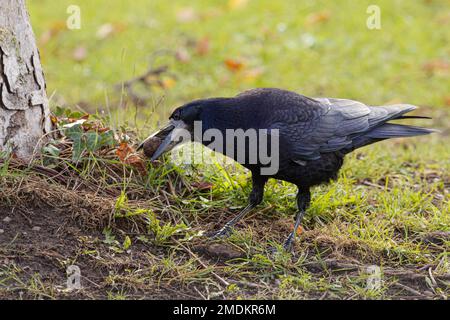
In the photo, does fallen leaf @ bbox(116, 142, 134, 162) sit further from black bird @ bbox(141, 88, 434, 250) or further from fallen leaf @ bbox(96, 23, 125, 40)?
fallen leaf @ bbox(96, 23, 125, 40)

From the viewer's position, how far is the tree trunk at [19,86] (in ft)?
13.6

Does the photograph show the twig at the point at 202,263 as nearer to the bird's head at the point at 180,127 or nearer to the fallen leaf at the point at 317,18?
the bird's head at the point at 180,127

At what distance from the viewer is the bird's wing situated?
435cm

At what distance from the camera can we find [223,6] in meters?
9.34

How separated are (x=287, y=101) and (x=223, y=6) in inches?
203

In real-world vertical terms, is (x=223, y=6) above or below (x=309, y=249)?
above

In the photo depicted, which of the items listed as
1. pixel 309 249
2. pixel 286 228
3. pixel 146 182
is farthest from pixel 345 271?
pixel 146 182

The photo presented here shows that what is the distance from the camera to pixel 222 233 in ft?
13.9

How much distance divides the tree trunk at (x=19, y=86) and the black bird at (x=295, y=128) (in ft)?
2.48

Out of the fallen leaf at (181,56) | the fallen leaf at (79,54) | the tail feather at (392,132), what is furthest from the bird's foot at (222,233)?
the fallen leaf at (79,54)

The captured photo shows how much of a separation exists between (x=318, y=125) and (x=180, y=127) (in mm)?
876

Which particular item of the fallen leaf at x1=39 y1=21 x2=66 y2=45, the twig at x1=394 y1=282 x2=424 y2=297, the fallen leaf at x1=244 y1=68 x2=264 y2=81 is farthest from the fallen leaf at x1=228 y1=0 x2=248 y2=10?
the twig at x1=394 y1=282 x2=424 y2=297

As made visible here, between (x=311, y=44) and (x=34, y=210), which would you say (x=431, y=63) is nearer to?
(x=311, y=44)
